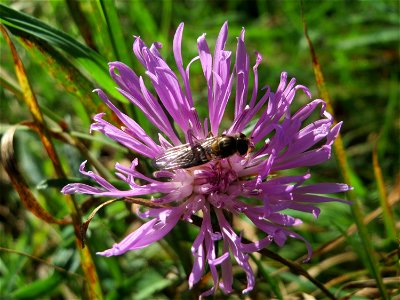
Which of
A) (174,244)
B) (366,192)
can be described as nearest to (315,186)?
(174,244)

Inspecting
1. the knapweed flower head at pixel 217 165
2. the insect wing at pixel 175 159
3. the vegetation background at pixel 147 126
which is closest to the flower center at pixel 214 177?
the knapweed flower head at pixel 217 165

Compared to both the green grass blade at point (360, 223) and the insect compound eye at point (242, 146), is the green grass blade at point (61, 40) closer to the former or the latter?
the insect compound eye at point (242, 146)

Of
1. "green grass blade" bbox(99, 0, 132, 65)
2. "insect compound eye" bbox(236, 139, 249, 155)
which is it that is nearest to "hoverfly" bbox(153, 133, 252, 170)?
"insect compound eye" bbox(236, 139, 249, 155)

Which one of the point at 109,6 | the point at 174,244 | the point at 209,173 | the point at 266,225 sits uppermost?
the point at 109,6

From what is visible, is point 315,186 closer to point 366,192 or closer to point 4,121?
point 366,192

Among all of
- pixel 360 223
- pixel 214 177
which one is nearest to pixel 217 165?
pixel 214 177

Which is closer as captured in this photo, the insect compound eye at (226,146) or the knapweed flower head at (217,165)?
the knapweed flower head at (217,165)
